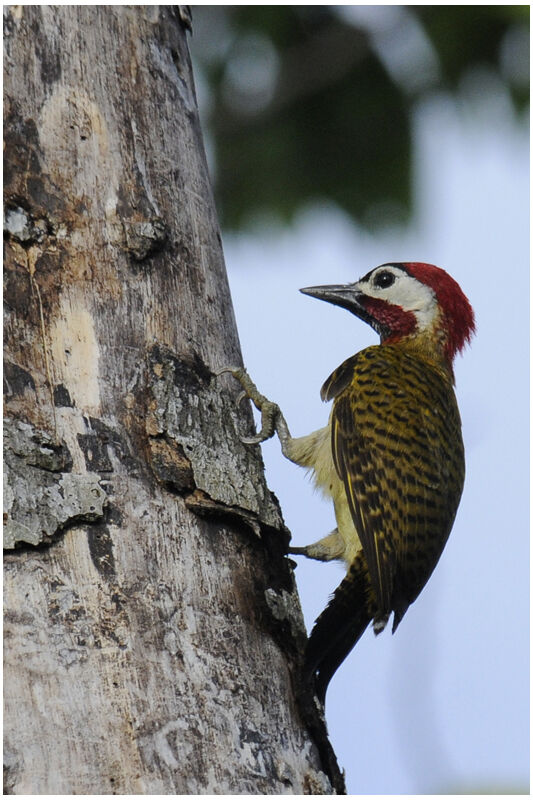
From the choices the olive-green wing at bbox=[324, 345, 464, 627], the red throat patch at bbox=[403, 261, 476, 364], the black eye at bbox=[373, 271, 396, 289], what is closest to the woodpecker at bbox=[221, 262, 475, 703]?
the olive-green wing at bbox=[324, 345, 464, 627]

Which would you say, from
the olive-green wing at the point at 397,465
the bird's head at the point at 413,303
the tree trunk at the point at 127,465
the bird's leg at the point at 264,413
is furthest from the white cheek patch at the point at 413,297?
the tree trunk at the point at 127,465

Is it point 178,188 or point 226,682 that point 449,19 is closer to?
point 178,188

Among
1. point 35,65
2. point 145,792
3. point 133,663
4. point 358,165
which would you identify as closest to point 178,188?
point 35,65

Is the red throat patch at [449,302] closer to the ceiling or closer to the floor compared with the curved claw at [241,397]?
closer to the ceiling

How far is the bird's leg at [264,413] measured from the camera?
2648 mm

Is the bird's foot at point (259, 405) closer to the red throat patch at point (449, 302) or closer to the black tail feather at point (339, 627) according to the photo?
the black tail feather at point (339, 627)

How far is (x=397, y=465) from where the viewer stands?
11.1 feet

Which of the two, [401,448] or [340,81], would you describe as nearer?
[401,448]

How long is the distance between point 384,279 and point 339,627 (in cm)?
194

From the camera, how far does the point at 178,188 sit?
105 inches

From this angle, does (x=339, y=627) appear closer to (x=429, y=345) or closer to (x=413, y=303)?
(x=429, y=345)

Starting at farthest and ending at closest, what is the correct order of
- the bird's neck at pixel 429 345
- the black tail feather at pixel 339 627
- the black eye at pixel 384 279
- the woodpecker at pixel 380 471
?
1. the black eye at pixel 384 279
2. the bird's neck at pixel 429 345
3. the woodpecker at pixel 380 471
4. the black tail feather at pixel 339 627

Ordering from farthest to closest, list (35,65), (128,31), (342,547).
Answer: (342,547) → (128,31) → (35,65)

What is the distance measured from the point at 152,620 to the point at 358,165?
3972 millimetres
